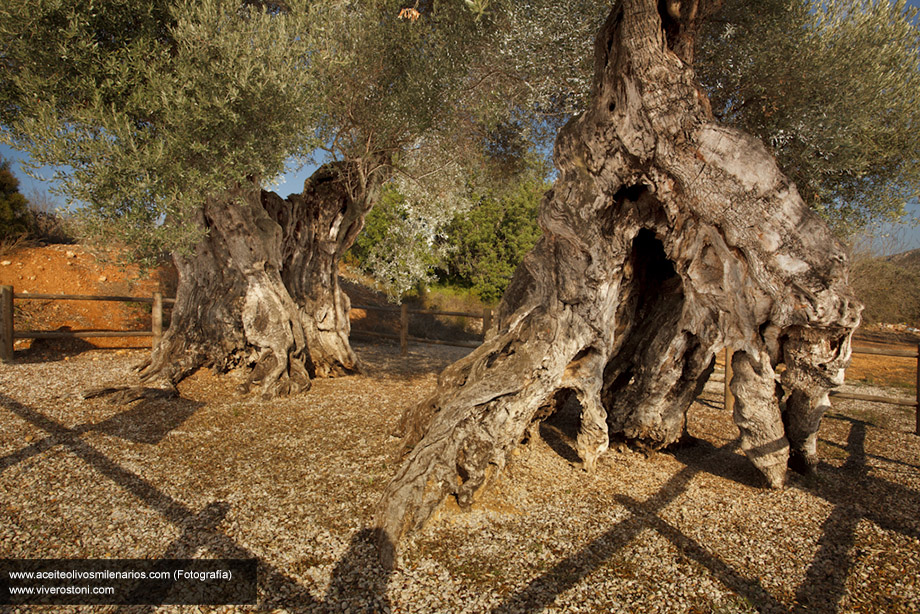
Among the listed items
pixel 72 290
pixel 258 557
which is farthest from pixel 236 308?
pixel 72 290

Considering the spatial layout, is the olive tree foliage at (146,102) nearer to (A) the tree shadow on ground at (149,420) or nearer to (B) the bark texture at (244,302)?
(B) the bark texture at (244,302)

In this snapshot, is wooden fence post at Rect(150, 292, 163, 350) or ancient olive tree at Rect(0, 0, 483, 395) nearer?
ancient olive tree at Rect(0, 0, 483, 395)

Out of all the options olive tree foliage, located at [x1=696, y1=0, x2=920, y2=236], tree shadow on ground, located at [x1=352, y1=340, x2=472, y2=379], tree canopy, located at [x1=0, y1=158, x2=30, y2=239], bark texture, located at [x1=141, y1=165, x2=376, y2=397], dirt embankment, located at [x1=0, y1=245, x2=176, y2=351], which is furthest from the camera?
tree canopy, located at [x1=0, y1=158, x2=30, y2=239]

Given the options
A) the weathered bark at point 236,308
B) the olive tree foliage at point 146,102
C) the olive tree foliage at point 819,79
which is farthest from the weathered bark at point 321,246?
the olive tree foliage at point 819,79

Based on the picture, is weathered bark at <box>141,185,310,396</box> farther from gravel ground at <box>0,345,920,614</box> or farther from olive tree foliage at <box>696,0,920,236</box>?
olive tree foliage at <box>696,0,920,236</box>

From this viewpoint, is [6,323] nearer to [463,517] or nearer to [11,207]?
[11,207]

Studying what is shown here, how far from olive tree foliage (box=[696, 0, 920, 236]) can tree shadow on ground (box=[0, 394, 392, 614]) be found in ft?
22.4

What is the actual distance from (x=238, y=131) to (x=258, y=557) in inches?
173

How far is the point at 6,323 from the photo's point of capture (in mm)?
9031

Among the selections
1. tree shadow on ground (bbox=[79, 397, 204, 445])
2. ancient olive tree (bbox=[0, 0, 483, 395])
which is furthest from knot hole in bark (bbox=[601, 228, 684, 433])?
tree shadow on ground (bbox=[79, 397, 204, 445])

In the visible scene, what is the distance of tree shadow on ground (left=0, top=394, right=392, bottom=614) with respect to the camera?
3.12 metres

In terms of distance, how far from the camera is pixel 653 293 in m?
6.30

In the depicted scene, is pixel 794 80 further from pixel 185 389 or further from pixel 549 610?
pixel 185 389

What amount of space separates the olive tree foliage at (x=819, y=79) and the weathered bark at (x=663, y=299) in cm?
236
